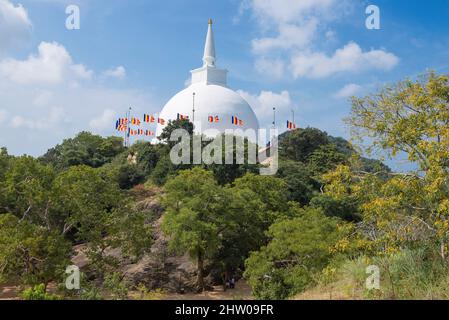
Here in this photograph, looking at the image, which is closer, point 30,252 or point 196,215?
point 30,252

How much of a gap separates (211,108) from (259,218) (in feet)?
74.3

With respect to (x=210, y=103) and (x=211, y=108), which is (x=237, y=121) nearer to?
(x=211, y=108)

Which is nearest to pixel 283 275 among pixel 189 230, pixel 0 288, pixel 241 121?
pixel 189 230

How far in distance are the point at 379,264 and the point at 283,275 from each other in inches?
266

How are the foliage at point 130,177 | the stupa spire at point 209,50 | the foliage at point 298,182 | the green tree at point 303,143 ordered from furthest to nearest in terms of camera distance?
1. the stupa spire at point 209,50
2. the green tree at point 303,143
3. the foliage at point 130,177
4. the foliage at point 298,182

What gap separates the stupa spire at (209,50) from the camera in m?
47.3

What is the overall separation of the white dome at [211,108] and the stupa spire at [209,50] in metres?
2.80

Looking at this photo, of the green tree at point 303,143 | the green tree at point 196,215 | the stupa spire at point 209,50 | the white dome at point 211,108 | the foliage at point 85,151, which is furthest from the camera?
the stupa spire at point 209,50

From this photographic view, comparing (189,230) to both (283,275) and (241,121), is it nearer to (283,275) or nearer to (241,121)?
(283,275)

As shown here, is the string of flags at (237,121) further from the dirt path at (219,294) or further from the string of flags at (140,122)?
the dirt path at (219,294)

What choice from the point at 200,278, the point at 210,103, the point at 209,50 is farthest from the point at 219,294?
the point at 209,50

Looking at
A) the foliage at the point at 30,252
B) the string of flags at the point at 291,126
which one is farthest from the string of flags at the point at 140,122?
the foliage at the point at 30,252

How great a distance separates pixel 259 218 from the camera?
21.5 metres

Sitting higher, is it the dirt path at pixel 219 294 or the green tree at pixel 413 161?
the green tree at pixel 413 161
